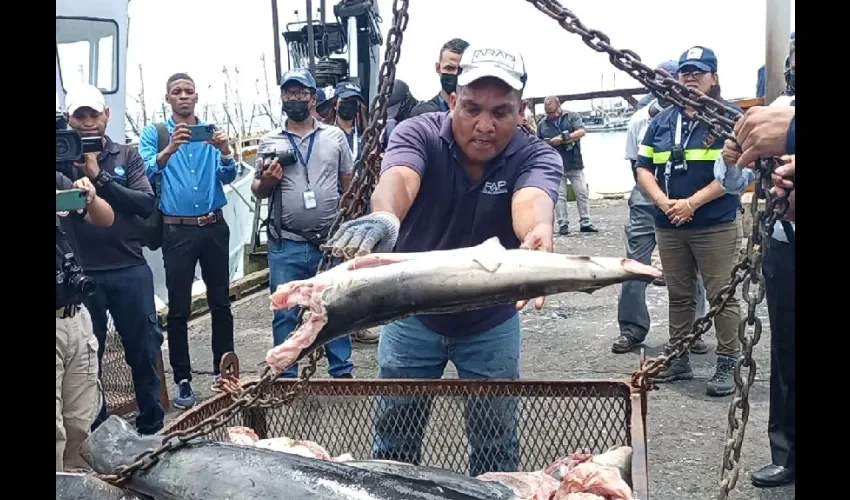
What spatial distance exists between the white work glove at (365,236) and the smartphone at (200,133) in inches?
114

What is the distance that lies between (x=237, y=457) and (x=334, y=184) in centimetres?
331

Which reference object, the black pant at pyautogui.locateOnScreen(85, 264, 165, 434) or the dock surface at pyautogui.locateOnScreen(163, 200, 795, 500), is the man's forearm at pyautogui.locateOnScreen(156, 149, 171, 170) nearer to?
the black pant at pyautogui.locateOnScreen(85, 264, 165, 434)

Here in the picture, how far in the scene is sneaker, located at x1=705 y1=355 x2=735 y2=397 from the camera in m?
5.39

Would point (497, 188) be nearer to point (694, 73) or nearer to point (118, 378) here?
point (694, 73)

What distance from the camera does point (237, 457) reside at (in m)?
2.64

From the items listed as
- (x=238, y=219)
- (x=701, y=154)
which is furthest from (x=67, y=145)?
(x=238, y=219)

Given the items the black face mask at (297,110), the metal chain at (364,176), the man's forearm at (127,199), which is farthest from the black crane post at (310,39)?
the metal chain at (364,176)

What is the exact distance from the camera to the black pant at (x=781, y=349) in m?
3.97

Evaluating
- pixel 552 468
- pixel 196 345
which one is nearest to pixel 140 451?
pixel 552 468

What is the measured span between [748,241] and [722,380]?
3375mm

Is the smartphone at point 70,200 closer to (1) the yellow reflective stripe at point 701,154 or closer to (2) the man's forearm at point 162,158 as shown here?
(2) the man's forearm at point 162,158

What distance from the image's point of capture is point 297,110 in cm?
570

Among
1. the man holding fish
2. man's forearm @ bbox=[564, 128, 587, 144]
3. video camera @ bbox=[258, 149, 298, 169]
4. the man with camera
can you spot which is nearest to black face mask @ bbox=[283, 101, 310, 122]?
the man with camera

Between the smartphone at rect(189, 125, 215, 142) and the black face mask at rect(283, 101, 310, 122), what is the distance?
58cm
